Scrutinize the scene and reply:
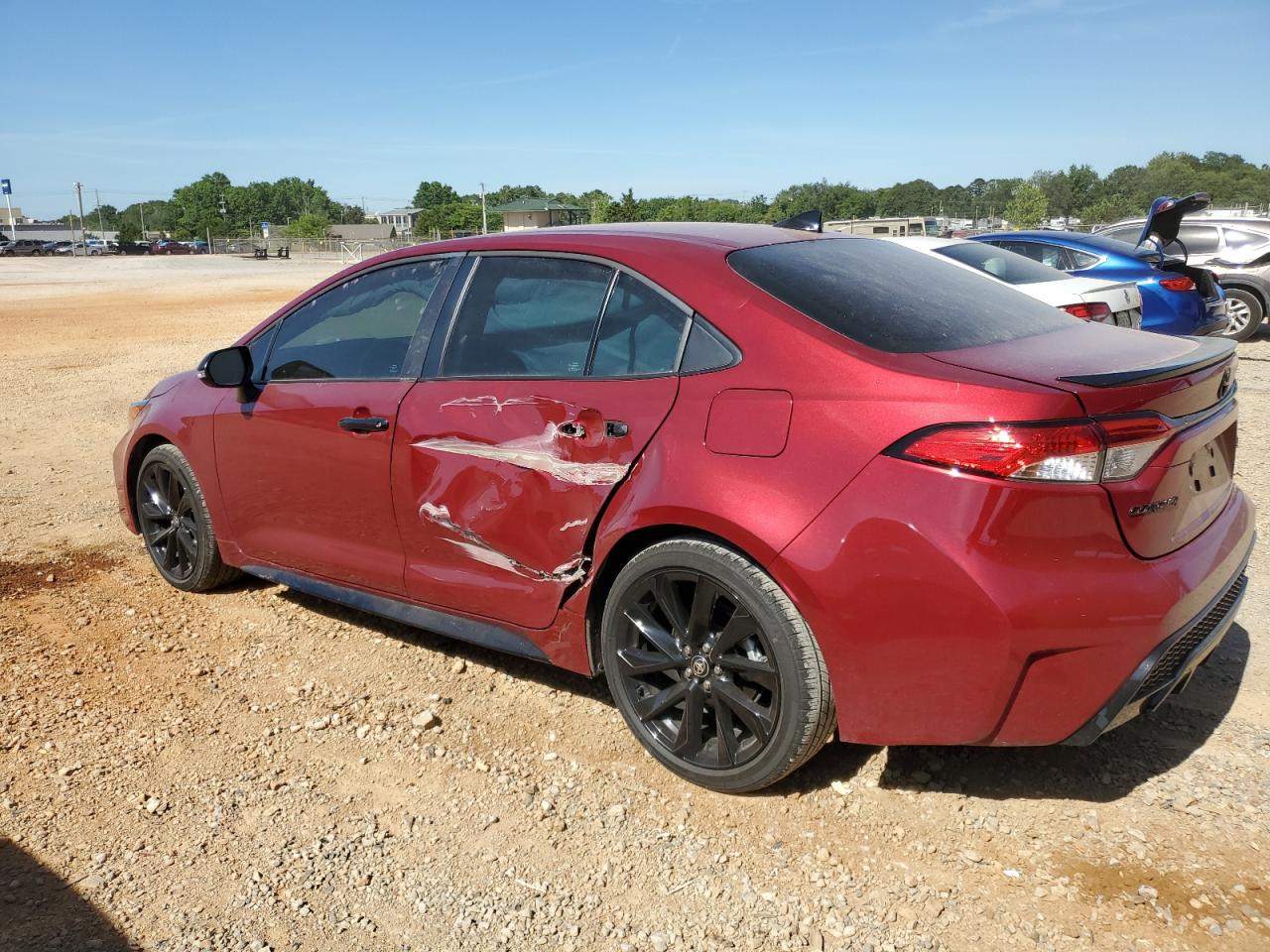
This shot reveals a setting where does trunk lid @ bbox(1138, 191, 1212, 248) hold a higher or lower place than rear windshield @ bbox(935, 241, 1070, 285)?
higher

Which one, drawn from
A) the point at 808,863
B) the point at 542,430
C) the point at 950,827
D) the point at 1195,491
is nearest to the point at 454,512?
the point at 542,430

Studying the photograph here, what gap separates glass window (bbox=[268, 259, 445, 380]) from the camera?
13.0ft

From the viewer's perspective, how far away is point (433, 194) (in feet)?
526

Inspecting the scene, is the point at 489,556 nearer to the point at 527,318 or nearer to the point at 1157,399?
the point at 527,318

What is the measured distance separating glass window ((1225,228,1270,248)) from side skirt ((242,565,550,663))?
13.3m

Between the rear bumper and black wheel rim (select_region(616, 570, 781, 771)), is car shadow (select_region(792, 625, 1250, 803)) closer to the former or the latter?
black wheel rim (select_region(616, 570, 781, 771))

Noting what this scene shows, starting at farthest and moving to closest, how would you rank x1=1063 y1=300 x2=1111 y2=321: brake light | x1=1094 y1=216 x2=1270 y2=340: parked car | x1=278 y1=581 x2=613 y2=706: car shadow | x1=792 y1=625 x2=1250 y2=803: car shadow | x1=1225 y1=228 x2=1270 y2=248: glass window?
x1=1225 y1=228 x2=1270 y2=248: glass window < x1=1094 y1=216 x2=1270 y2=340: parked car < x1=1063 y1=300 x2=1111 y2=321: brake light < x1=278 y1=581 x2=613 y2=706: car shadow < x1=792 y1=625 x2=1250 y2=803: car shadow

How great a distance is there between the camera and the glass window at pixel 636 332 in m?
3.18

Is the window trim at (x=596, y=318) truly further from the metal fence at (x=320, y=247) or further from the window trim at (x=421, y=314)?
the metal fence at (x=320, y=247)

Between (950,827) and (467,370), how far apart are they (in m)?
2.13

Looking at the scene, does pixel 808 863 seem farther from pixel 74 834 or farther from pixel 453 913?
pixel 74 834

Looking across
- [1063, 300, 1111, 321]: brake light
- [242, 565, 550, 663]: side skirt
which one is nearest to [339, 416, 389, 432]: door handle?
[242, 565, 550, 663]: side skirt

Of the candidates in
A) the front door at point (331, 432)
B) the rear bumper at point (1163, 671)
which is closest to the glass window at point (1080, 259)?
the rear bumper at point (1163, 671)

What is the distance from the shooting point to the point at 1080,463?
8.30 ft
